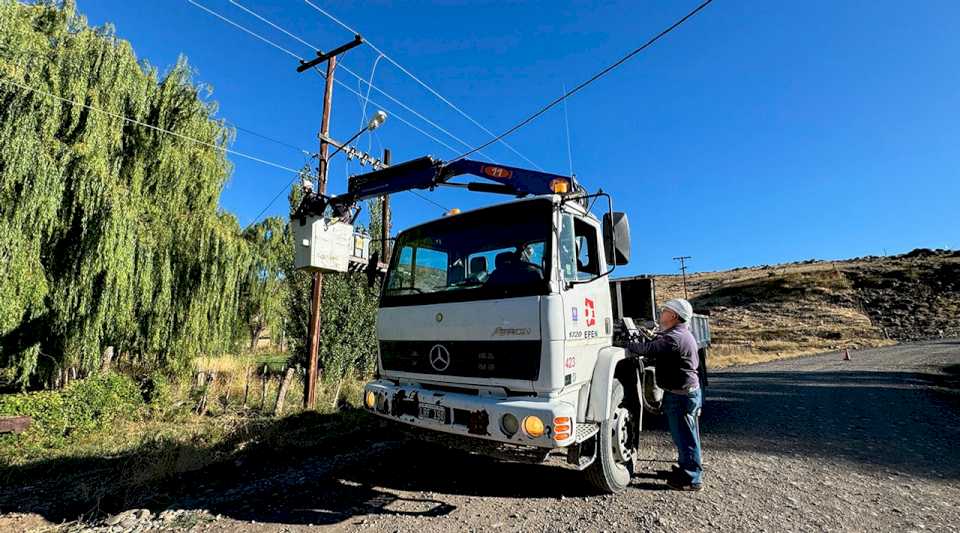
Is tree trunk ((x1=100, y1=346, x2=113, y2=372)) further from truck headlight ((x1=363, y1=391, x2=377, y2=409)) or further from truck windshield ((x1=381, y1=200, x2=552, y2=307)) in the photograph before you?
truck windshield ((x1=381, y1=200, x2=552, y2=307))

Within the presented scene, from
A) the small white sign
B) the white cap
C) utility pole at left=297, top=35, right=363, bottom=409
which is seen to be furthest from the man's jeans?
utility pole at left=297, top=35, right=363, bottom=409

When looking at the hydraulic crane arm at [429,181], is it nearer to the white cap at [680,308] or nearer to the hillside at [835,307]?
the white cap at [680,308]

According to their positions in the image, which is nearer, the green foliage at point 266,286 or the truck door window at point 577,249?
the truck door window at point 577,249

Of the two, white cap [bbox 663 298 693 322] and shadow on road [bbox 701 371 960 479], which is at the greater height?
white cap [bbox 663 298 693 322]

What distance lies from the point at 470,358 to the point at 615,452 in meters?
1.72

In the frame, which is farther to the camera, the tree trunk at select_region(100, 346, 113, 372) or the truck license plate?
the tree trunk at select_region(100, 346, 113, 372)

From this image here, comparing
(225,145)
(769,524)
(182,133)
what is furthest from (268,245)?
(769,524)

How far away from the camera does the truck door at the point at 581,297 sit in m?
3.50

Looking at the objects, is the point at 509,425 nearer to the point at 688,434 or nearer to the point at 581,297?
the point at 581,297

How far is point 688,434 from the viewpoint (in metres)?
4.04

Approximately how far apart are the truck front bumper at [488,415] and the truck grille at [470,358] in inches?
7.5

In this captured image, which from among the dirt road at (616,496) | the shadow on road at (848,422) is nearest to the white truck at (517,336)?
the dirt road at (616,496)

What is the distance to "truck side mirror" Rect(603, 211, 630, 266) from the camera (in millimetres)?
3791

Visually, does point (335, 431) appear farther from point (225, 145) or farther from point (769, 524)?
point (225, 145)
